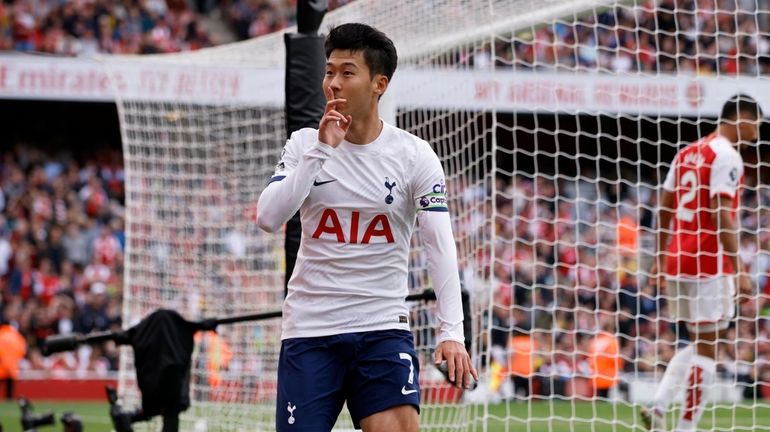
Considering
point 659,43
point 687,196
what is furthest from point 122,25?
point 687,196

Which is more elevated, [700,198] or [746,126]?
[746,126]

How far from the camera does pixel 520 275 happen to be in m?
16.3

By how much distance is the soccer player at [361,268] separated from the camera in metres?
4.37

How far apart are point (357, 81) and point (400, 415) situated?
3.72 feet

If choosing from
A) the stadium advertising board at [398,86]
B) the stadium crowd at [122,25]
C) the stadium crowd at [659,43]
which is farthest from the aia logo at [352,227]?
the stadium crowd at [122,25]

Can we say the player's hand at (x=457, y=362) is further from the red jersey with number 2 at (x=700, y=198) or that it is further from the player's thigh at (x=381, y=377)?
the red jersey with number 2 at (x=700, y=198)

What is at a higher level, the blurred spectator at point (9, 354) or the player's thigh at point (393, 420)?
the player's thigh at point (393, 420)

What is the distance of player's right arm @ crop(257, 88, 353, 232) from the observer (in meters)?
4.16

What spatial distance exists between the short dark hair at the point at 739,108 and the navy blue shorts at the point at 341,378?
147 inches

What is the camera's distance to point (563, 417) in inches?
462

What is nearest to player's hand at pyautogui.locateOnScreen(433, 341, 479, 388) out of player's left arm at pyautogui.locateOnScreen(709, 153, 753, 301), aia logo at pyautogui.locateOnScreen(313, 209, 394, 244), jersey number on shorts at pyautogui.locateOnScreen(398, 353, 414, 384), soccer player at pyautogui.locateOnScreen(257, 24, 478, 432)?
soccer player at pyautogui.locateOnScreen(257, 24, 478, 432)

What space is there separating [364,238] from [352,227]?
6cm

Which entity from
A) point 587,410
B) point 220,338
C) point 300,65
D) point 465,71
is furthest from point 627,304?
point 300,65

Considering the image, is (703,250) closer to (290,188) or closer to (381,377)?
(381,377)
